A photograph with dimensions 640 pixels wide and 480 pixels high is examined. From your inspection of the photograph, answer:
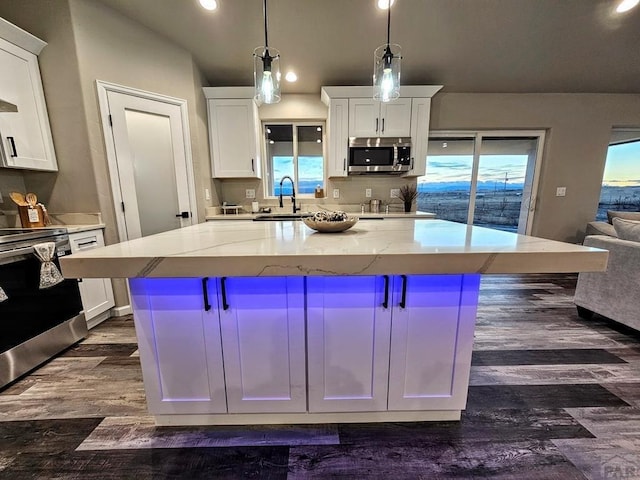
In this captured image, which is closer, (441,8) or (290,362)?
(290,362)

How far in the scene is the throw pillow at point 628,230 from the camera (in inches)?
81.8

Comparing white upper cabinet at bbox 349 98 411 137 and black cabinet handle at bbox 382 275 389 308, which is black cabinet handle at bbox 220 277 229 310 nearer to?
black cabinet handle at bbox 382 275 389 308

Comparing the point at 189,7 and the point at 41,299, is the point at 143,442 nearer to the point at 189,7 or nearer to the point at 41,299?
the point at 41,299

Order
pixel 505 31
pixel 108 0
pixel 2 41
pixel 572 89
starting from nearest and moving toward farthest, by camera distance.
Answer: pixel 2 41
pixel 108 0
pixel 505 31
pixel 572 89

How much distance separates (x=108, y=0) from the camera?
231cm

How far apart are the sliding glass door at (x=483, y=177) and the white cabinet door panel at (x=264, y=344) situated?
133 inches

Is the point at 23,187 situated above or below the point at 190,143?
below

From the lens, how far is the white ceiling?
254cm

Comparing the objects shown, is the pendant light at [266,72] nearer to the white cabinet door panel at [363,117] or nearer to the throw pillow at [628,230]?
the white cabinet door panel at [363,117]

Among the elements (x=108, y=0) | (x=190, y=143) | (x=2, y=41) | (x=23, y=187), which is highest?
(x=108, y=0)

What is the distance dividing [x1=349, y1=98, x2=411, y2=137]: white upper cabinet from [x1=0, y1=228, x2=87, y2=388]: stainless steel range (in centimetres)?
316

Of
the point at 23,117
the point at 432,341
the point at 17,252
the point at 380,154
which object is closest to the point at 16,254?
the point at 17,252

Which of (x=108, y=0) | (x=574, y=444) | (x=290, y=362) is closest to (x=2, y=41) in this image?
(x=108, y=0)

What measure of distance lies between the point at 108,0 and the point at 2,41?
34.7 inches
